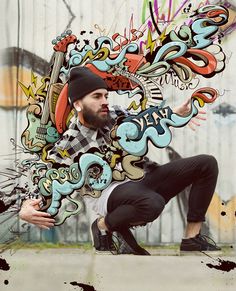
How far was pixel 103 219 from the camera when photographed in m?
3.61

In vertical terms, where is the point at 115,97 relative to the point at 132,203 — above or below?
above

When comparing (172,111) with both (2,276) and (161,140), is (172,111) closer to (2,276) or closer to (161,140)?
(161,140)

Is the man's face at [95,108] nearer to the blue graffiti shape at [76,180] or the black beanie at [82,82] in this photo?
the black beanie at [82,82]

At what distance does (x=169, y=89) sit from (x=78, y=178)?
878mm

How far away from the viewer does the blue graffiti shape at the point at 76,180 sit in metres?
3.61

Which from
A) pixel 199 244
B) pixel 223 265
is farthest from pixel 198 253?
pixel 223 265

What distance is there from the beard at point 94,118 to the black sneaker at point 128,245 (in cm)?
75

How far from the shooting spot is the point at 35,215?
365 centimetres

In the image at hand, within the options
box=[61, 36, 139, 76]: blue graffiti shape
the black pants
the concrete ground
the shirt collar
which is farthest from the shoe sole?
box=[61, 36, 139, 76]: blue graffiti shape

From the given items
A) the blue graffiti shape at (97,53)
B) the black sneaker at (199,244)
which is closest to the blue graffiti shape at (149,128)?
the blue graffiti shape at (97,53)

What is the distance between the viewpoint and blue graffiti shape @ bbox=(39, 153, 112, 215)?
3609 mm

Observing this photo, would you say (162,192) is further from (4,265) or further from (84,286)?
(4,265)

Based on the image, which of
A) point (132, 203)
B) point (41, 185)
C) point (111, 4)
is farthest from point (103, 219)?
point (111, 4)

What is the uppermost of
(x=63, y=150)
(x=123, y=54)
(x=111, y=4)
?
(x=111, y=4)
